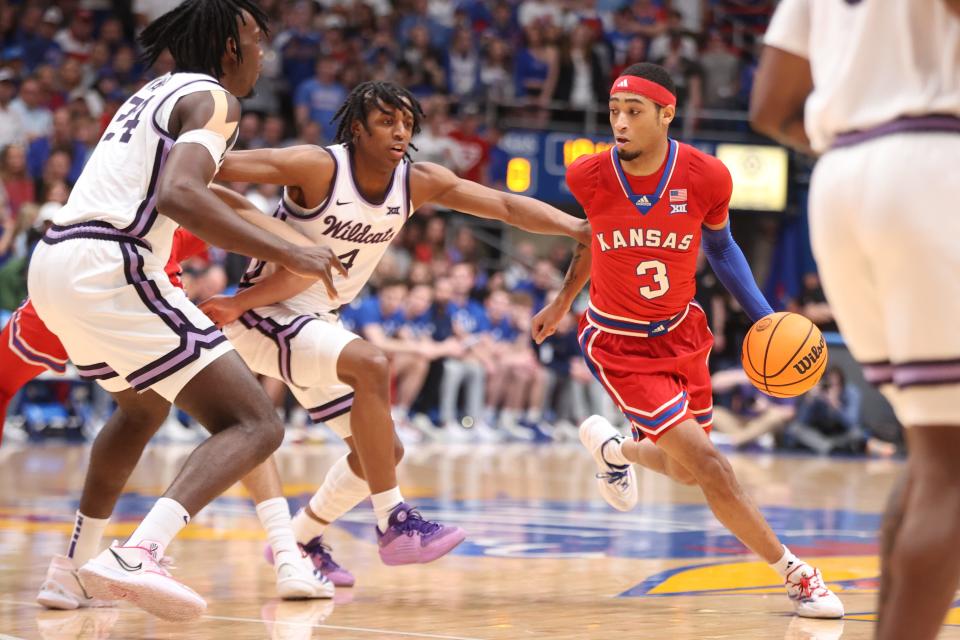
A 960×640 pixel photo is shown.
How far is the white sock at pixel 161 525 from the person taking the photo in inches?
165

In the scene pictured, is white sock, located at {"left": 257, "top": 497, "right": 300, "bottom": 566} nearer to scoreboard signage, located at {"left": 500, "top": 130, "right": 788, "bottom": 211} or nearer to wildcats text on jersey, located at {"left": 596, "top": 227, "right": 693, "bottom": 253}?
wildcats text on jersey, located at {"left": 596, "top": 227, "right": 693, "bottom": 253}

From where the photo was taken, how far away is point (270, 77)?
1722 cm

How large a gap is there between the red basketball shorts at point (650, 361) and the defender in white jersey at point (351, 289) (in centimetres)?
49

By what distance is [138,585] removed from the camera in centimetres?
405

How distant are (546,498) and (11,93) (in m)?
8.72

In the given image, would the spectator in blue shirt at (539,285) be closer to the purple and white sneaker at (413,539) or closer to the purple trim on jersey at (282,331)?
the purple trim on jersey at (282,331)

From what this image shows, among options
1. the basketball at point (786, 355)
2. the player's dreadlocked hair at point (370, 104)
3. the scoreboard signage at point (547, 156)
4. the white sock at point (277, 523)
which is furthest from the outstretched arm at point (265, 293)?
the scoreboard signage at point (547, 156)

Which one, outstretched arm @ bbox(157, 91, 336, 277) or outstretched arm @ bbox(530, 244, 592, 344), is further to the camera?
outstretched arm @ bbox(530, 244, 592, 344)

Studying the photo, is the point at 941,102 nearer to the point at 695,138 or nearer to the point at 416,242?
the point at 416,242

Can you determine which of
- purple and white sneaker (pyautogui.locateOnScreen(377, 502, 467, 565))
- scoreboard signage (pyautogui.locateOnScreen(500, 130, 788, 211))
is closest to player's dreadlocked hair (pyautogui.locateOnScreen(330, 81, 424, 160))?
purple and white sneaker (pyautogui.locateOnScreen(377, 502, 467, 565))

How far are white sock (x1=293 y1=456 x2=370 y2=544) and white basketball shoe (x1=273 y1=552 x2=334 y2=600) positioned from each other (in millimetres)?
422

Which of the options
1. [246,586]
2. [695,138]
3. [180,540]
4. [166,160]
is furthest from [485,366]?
[166,160]

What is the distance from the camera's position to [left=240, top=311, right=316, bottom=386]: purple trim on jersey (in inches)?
214

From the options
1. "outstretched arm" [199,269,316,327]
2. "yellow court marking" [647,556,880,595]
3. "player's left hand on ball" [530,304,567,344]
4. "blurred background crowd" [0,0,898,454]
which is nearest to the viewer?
"outstretched arm" [199,269,316,327]
